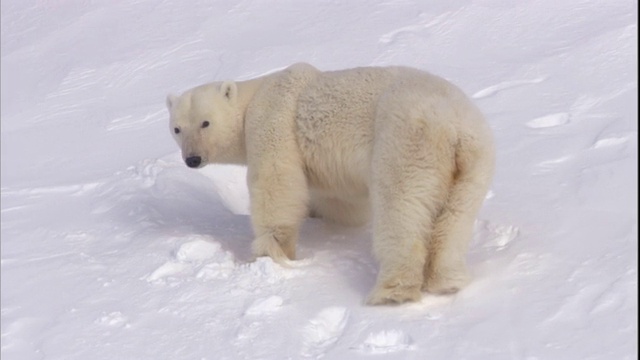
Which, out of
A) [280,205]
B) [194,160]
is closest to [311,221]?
[280,205]

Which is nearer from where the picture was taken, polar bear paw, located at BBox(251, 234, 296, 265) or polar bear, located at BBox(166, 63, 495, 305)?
polar bear, located at BBox(166, 63, 495, 305)

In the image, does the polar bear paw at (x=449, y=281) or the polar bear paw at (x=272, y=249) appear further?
the polar bear paw at (x=272, y=249)

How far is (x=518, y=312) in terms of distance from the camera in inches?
164

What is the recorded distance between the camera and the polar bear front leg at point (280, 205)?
5406 mm

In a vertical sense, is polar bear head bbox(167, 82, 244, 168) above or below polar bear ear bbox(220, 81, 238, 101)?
below

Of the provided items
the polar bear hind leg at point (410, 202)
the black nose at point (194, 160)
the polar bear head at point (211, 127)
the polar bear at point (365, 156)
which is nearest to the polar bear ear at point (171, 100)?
the polar bear at point (365, 156)

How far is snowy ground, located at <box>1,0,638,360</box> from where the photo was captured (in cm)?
429

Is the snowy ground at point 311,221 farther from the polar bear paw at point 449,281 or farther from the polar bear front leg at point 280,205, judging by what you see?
the polar bear front leg at point 280,205

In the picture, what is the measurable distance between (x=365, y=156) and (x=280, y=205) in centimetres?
67

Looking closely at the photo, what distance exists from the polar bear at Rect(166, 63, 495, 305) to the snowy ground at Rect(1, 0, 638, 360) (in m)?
0.19

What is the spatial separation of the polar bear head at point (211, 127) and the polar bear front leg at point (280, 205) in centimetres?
51

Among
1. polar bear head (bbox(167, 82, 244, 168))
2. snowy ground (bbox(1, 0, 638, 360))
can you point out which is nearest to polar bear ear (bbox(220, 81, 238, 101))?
polar bear head (bbox(167, 82, 244, 168))

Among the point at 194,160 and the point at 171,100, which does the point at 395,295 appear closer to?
the point at 194,160

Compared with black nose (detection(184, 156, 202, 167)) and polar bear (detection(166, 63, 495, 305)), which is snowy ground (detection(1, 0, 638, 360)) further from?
black nose (detection(184, 156, 202, 167))
